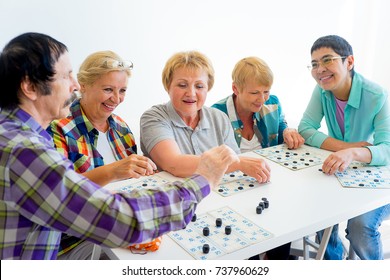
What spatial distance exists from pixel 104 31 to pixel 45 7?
0.49 metres

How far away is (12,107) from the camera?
1.16m

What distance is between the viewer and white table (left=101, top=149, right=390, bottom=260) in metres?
1.36

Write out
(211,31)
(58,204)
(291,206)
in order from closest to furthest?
(58,204)
(291,206)
(211,31)

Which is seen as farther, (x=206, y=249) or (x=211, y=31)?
(x=211, y=31)

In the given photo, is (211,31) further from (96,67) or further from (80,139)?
(80,139)

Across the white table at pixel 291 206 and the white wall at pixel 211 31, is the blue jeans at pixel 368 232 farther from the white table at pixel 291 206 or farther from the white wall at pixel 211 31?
the white wall at pixel 211 31

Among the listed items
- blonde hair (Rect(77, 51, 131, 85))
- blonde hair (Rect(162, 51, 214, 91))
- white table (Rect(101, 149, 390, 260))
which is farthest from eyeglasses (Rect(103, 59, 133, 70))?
white table (Rect(101, 149, 390, 260))

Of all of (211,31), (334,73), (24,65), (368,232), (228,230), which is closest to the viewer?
(24,65)

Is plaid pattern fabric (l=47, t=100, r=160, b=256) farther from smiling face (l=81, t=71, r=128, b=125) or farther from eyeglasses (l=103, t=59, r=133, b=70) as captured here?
eyeglasses (l=103, t=59, r=133, b=70)

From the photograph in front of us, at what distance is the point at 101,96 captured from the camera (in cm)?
207

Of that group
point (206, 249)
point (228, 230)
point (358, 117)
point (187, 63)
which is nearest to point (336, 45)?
point (358, 117)

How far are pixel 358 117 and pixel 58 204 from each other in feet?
6.37
